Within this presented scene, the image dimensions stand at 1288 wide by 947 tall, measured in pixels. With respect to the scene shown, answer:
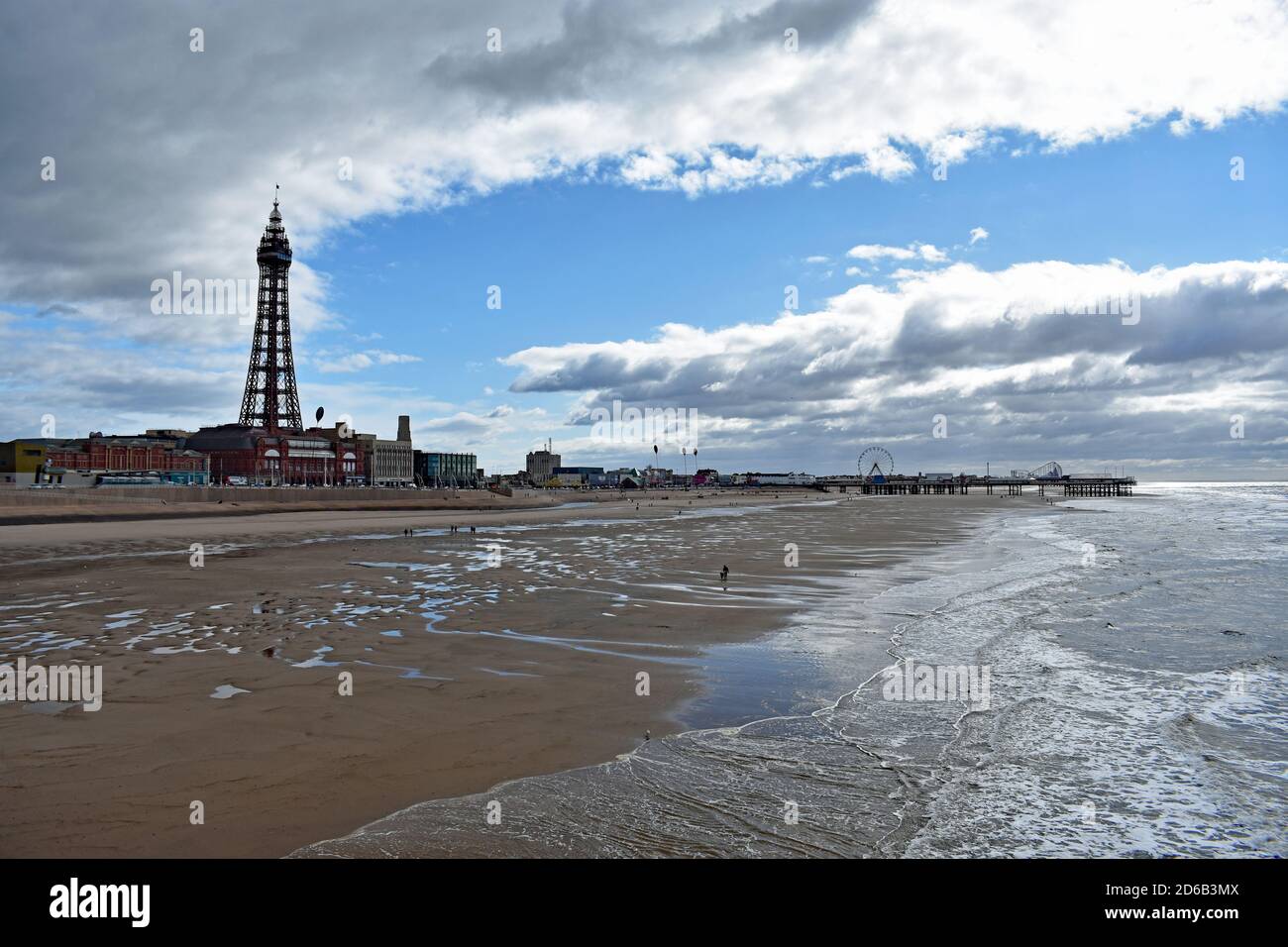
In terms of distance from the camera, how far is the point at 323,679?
9.98 m

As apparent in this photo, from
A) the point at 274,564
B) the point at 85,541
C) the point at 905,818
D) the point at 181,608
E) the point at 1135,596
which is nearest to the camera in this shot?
the point at 905,818

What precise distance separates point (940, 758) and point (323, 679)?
7799 millimetres

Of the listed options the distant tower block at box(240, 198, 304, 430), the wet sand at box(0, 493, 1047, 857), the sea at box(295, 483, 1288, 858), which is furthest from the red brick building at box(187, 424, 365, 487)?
the sea at box(295, 483, 1288, 858)

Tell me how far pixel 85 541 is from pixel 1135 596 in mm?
38777

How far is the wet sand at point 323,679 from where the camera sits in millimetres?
5914

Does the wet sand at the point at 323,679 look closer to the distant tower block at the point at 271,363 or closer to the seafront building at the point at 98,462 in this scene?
the seafront building at the point at 98,462

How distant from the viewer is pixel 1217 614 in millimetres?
16125

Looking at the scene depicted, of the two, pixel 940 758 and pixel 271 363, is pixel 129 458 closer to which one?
pixel 271 363

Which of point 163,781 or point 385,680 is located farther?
point 385,680

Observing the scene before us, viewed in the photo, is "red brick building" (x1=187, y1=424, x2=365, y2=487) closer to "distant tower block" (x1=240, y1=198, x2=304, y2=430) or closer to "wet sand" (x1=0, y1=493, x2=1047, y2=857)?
"distant tower block" (x1=240, y1=198, x2=304, y2=430)

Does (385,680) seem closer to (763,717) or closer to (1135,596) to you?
(763,717)

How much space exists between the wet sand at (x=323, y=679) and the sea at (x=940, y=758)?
0.68 meters

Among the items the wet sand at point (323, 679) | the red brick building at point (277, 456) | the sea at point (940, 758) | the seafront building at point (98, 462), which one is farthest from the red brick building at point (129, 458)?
the sea at point (940, 758)
